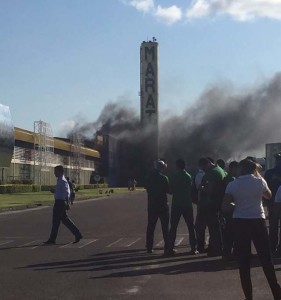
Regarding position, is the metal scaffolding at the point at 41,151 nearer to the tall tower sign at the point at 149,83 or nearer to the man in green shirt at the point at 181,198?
the tall tower sign at the point at 149,83

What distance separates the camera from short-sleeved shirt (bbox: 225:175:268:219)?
7.95m

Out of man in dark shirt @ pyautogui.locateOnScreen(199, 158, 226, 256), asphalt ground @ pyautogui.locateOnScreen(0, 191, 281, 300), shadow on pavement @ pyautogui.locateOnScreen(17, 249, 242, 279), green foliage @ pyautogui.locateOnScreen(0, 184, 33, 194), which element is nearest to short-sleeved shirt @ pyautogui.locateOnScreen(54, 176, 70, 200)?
asphalt ground @ pyautogui.locateOnScreen(0, 191, 281, 300)

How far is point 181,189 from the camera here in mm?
13023

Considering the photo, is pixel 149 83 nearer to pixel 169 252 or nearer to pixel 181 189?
pixel 181 189

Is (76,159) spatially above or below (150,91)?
below

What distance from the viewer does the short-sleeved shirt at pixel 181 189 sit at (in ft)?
42.6

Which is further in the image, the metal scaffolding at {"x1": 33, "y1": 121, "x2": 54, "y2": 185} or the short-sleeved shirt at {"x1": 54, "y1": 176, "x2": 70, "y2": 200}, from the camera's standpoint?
the metal scaffolding at {"x1": 33, "y1": 121, "x2": 54, "y2": 185}

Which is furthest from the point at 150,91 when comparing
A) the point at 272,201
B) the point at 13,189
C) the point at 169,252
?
the point at 272,201

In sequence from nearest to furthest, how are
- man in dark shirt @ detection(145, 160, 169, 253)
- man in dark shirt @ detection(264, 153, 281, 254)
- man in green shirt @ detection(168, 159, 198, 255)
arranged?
man in dark shirt @ detection(264, 153, 281, 254) → man in green shirt @ detection(168, 159, 198, 255) → man in dark shirt @ detection(145, 160, 169, 253)

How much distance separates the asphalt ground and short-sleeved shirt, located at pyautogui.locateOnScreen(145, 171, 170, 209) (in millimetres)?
958

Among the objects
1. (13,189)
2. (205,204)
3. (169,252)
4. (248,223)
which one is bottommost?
(169,252)

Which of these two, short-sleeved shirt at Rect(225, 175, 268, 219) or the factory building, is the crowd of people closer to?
short-sleeved shirt at Rect(225, 175, 268, 219)

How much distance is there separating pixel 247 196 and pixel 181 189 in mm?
5068

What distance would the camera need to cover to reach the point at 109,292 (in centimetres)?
888
